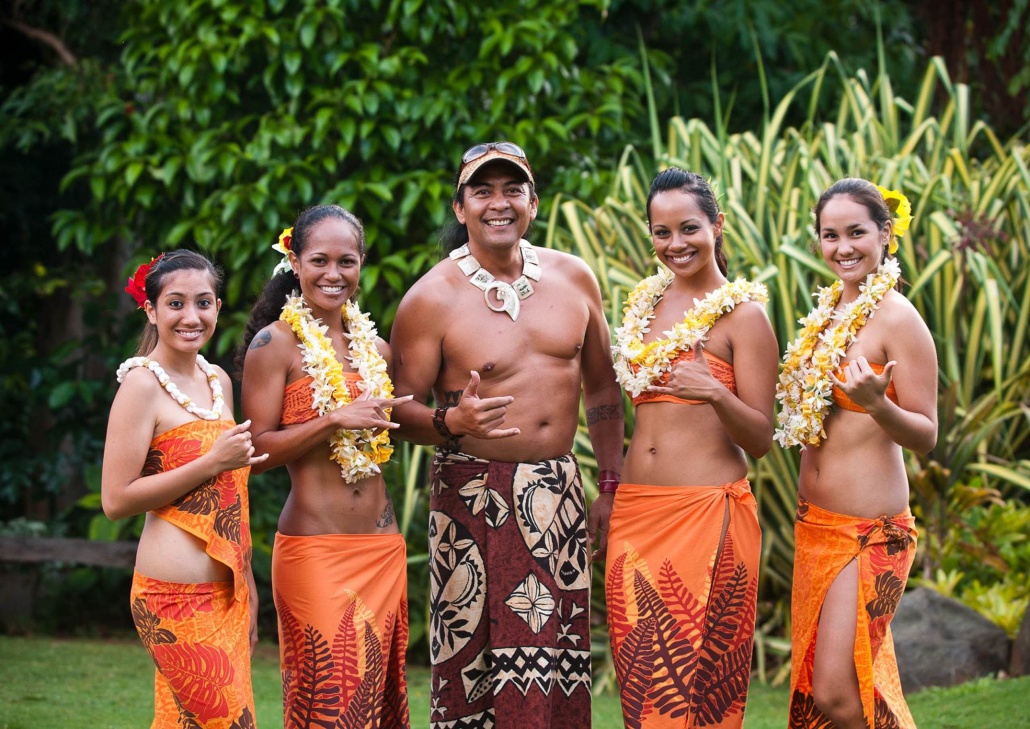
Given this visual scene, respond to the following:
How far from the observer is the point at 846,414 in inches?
137

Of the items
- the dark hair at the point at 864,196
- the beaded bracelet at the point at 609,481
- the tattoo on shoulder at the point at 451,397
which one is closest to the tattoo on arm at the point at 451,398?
the tattoo on shoulder at the point at 451,397

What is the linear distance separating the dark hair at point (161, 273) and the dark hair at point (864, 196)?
5.70ft

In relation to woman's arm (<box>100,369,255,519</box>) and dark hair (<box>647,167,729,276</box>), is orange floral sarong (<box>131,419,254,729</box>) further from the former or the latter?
dark hair (<box>647,167,729,276</box>)

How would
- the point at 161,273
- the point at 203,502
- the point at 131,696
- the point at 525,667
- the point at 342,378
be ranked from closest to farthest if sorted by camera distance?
Answer: the point at 203,502 < the point at 161,273 < the point at 342,378 < the point at 525,667 < the point at 131,696

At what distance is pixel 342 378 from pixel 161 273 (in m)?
0.55

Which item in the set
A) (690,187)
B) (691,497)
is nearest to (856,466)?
(691,497)

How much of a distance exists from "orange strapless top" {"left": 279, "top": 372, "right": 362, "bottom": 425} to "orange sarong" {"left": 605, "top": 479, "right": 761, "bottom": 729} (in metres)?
0.92

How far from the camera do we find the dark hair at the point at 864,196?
3.54 m

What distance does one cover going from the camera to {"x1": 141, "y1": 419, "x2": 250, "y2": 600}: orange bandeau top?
318 cm

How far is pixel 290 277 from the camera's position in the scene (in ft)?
12.2

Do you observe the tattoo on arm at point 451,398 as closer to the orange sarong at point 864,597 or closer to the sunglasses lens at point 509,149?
the sunglasses lens at point 509,149

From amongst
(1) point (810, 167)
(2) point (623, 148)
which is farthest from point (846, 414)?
(2) point (623, 148)

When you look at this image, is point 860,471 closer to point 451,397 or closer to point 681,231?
point 681,231

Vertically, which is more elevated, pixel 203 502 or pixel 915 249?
pixel 915 249
